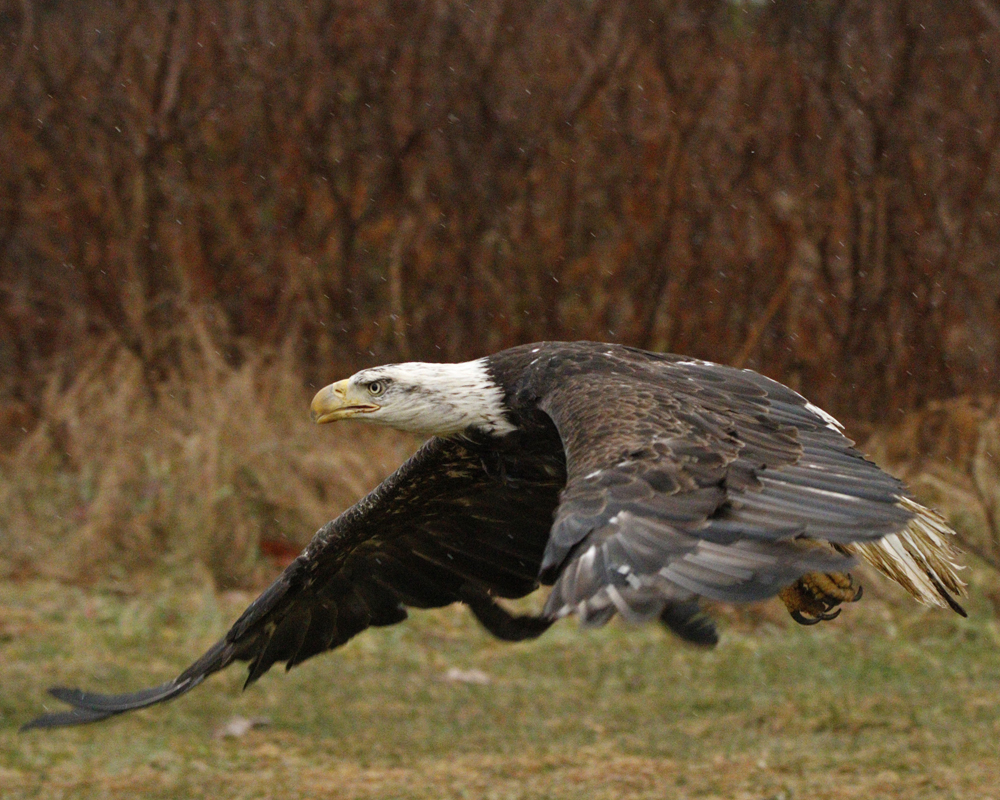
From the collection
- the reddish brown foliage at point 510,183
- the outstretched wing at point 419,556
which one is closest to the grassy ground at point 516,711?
the outstretched wing at point 419,556

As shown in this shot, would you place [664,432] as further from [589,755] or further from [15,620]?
[15,620]

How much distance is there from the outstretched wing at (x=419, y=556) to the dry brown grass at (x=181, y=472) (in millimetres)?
3001

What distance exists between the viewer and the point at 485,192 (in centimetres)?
1047

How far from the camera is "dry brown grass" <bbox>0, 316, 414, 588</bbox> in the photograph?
839 cm

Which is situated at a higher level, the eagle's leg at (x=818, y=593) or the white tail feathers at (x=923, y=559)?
the white tail feathers at (x=923, y=559)

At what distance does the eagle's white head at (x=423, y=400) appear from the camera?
4848mm

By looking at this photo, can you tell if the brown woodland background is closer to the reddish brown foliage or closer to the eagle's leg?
the reddish brown foliage

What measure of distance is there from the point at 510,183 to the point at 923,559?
6019 mm

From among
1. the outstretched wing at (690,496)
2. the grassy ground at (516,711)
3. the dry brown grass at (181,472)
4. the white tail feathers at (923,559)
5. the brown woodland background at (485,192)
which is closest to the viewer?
the outstretched wing at (690,496)

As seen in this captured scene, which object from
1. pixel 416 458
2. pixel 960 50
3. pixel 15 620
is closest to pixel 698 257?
pixel 960 50

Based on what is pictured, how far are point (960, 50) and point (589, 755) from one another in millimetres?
6028

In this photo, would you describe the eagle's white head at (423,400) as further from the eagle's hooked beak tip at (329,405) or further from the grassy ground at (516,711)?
the grassy ground at (516,711)

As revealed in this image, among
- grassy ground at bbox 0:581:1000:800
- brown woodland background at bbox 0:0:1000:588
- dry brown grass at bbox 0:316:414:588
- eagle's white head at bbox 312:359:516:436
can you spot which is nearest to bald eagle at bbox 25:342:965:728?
eagle's white head at bbox 312:359:516:436

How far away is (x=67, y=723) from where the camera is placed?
14.4ft
